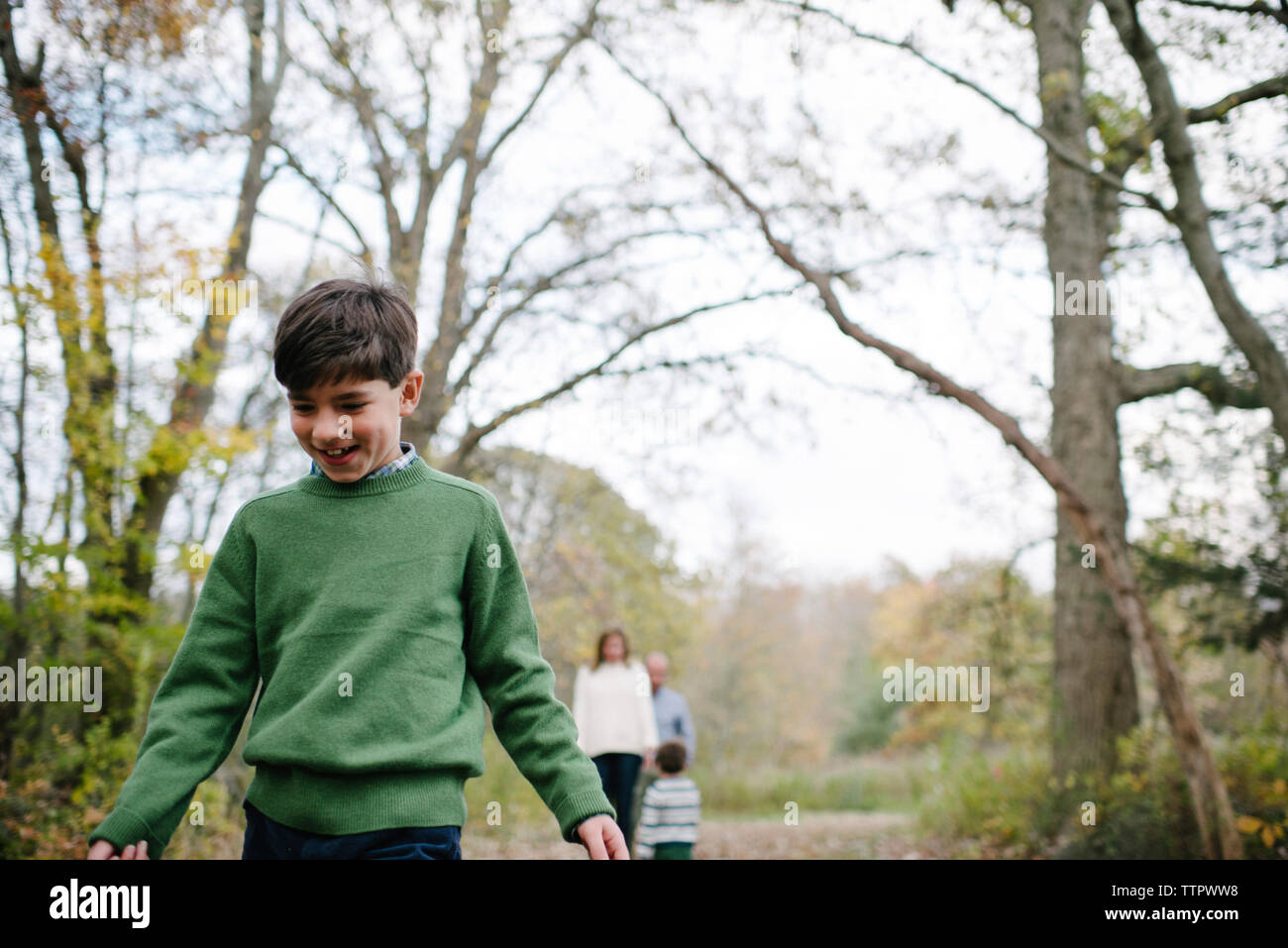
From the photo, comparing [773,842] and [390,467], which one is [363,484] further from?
[773,842]

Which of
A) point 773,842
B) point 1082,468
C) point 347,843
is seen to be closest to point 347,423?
point 347,843

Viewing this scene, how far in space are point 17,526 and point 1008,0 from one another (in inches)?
350

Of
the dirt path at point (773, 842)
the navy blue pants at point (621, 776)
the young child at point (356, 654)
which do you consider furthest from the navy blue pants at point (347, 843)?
the dirt path at point (773, 842)

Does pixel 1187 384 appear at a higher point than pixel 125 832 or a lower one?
higher

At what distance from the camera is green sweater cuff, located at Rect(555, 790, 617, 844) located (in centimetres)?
174

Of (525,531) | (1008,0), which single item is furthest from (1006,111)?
(525,531)

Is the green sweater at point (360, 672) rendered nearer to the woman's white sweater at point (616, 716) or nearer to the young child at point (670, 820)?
the young child at point (670, 820)

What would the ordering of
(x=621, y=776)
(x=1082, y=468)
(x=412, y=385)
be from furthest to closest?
(x=1082, y=468), (x=621, y=776), (x=412, y=385)

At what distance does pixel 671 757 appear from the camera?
6.63 m

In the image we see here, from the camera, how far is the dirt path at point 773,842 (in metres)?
11.0

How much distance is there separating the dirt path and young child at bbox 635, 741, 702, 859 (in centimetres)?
406

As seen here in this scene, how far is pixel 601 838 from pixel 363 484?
31.3 inches

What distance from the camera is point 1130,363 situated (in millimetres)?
9766

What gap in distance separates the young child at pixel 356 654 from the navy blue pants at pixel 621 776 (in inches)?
224
